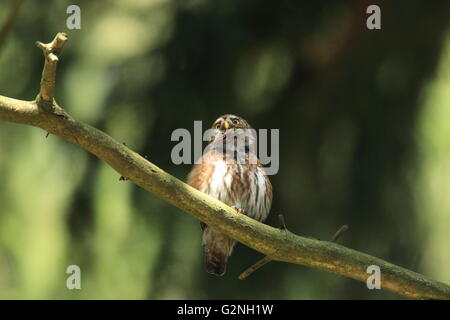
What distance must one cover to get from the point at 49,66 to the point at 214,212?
3.37ft

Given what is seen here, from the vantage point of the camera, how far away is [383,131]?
3787 mm

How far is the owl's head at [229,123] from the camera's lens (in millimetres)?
4043

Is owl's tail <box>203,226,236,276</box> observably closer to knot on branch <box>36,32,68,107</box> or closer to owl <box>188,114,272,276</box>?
owl <box>188,114,272,276</box>

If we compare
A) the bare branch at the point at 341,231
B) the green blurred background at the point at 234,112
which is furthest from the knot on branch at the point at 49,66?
the bare branch at the point at 341,231

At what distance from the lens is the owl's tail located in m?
3.78

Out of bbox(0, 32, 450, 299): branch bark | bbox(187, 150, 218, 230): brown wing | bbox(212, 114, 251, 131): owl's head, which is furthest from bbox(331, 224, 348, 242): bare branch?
bbox(187, 150, 218, 230): brown wing

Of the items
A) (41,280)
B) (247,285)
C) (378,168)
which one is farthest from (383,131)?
(41,280)

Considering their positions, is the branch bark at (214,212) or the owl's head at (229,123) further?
the owl's head at (229,123)

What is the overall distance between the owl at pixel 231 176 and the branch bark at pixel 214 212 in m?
0.65

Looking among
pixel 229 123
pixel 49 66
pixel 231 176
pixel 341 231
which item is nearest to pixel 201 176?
pixel 231 176

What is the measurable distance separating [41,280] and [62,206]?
46cm

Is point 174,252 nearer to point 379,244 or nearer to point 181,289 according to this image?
point 181,289

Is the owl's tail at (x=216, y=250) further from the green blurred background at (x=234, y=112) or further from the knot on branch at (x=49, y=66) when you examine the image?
the knot on branch at (x=49, y=66)

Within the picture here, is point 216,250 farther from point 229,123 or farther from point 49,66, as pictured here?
point 49,66
